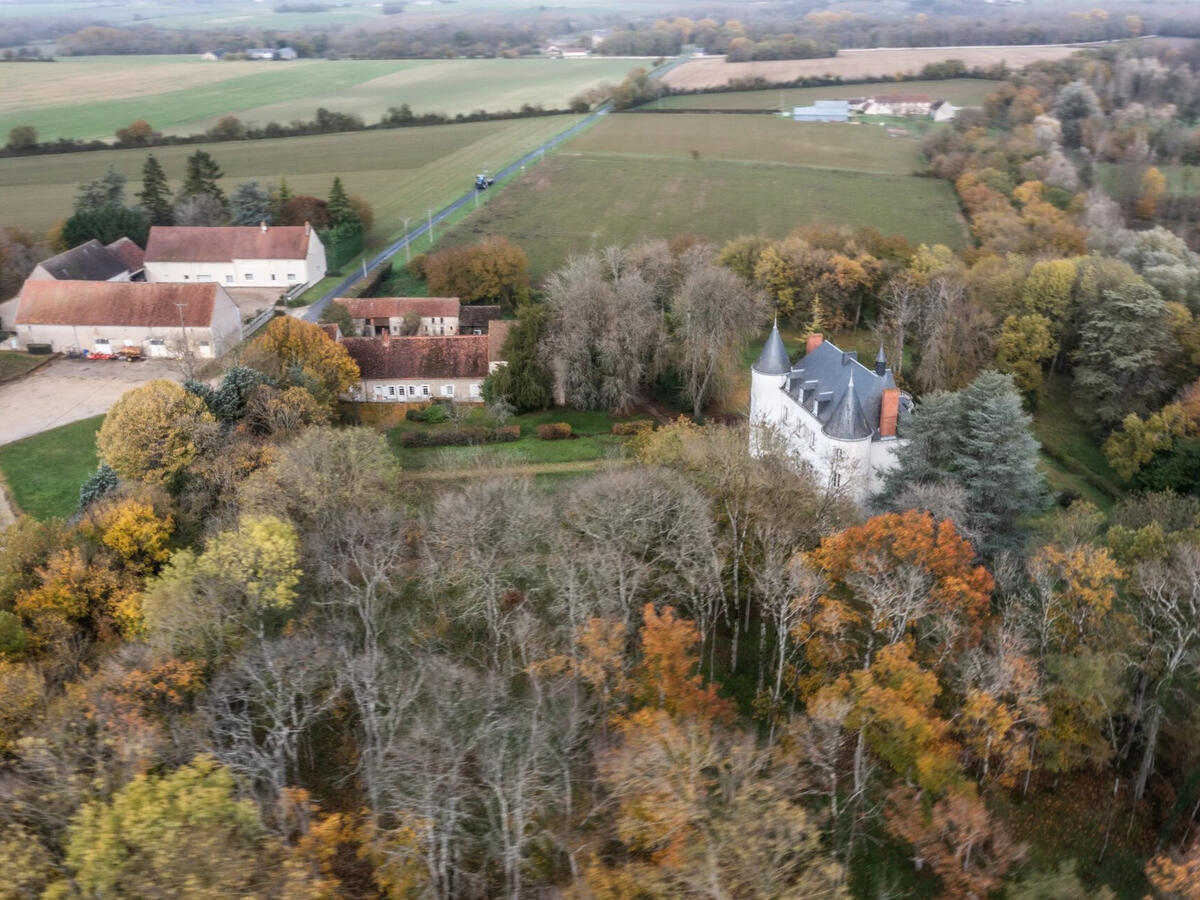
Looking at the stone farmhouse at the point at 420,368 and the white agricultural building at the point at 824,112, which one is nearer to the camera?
the stone farmhouse at the point at 420,368

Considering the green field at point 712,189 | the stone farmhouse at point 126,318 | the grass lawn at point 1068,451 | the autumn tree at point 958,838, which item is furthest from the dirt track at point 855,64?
the autumn tree at point 958,838

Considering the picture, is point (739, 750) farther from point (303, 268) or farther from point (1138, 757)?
point (303, 268)

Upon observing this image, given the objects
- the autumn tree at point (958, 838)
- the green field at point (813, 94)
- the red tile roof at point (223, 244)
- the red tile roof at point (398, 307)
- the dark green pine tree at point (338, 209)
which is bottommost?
the autumn tree at point (958, 838)

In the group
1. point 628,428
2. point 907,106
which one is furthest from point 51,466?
point 907,106

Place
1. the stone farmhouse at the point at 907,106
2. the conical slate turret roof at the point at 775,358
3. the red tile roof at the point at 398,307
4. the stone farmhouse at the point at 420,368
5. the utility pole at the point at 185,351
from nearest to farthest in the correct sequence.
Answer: the conical slate turret roof at the point at 775,358 → the utility pole at the point at 185,351 → the stone farmhouse at the point at 420,368 → the red tile roof at the point at 398,307 → the stone farmhouse at the point at 907,106

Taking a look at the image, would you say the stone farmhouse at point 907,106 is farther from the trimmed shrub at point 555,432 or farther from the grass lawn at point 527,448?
the trimmed shrub at point 555,432

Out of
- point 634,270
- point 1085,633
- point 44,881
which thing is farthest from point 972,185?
point 44,881

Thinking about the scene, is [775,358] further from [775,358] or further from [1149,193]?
[1149,193]
